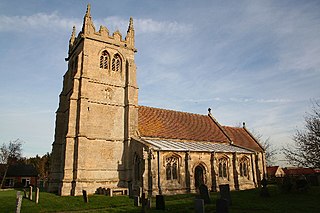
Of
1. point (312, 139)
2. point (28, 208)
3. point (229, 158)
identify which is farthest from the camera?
point (229, 158)

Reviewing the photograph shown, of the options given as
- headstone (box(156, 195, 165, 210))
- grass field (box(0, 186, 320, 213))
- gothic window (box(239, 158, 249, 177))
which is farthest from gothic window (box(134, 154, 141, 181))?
gothic window (box(239, 158, 249, 177))

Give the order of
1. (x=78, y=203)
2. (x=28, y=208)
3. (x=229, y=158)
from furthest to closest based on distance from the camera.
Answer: (x=229, y=158)
(x=78, y=203)
(x=28, y=208)

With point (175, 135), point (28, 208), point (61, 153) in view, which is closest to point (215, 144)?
point (175, 135)

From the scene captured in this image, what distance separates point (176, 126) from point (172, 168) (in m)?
7.54

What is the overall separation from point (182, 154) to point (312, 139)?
459 inches

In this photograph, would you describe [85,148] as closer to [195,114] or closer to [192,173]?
[192,173]

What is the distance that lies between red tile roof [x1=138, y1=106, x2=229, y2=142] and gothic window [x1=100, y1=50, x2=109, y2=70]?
21.4 feet

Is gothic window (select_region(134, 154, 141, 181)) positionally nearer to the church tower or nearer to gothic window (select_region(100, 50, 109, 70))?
the church tower

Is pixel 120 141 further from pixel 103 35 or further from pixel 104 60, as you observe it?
pixel 103 35

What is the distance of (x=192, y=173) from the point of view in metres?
23.9

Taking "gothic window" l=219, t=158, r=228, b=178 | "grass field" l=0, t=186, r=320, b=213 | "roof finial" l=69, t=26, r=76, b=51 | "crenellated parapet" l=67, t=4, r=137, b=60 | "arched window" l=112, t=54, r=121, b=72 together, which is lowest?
"grass field" l=0, t=186, r=320, b=213

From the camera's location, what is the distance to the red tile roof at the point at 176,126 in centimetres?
2777

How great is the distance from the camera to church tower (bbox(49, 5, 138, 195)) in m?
23.4

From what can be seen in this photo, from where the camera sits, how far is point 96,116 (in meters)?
25.4
